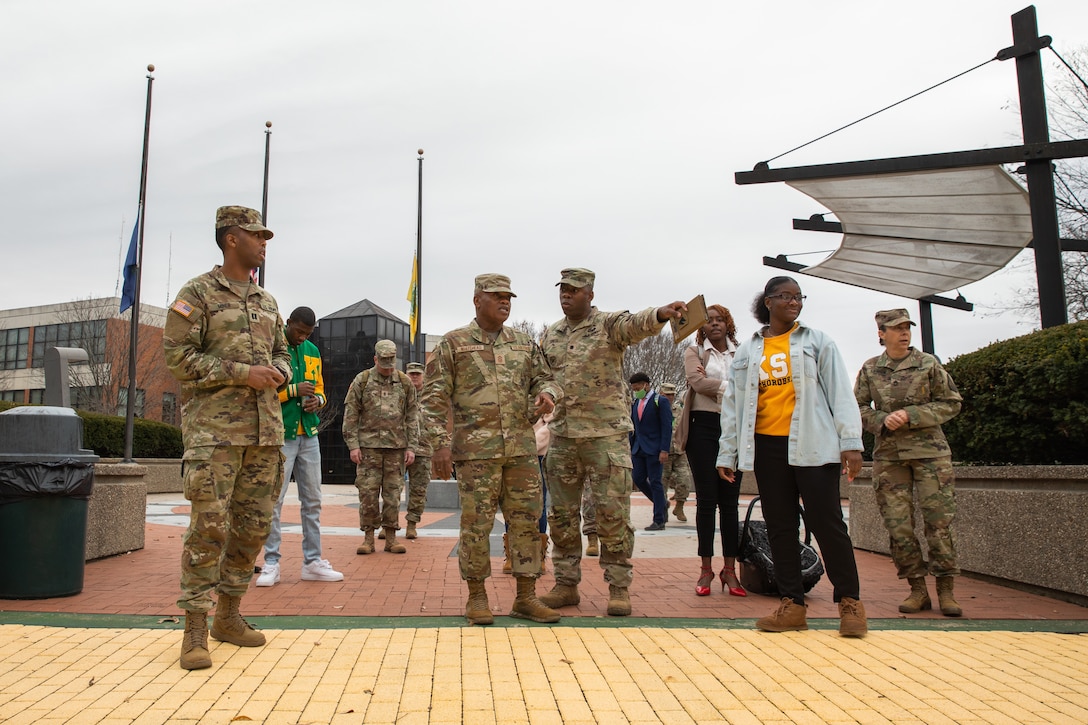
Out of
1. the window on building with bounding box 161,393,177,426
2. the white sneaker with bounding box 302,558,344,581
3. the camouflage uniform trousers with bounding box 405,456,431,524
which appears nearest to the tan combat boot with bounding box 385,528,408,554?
the camouflage uniform trousers with bounding box 405,456,431,524

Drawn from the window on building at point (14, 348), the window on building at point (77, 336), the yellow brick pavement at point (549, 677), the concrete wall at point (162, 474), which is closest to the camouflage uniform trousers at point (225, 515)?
the yellow brick pavement at point (549, 677)

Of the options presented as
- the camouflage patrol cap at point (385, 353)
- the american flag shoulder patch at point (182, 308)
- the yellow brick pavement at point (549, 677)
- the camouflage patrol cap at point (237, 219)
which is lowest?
the yellow brick pavement at point (549, 677)

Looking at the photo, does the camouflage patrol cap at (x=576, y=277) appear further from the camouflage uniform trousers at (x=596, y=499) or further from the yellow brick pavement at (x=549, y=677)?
the yellow brick pavement at (x=549, y=677)

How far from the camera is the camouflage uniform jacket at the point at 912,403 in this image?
5430 millimetres

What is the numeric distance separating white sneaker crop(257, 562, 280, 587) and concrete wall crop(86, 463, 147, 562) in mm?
2042

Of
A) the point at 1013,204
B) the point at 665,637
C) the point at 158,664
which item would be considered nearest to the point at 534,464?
the point at 665,637

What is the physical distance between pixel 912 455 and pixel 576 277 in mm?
2719

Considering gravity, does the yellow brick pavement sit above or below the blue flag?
below

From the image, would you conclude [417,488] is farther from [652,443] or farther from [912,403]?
[912,403]

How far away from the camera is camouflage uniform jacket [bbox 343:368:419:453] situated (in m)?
7.93

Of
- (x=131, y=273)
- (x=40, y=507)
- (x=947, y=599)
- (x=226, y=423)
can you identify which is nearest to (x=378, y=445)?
(x=40, y=507)

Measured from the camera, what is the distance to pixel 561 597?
5281mm

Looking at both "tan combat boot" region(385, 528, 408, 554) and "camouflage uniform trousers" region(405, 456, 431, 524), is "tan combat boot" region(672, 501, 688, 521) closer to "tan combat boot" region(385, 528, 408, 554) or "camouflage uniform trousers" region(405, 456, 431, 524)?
"camouflage uniform trousers" region(405, 456, 431, 524)

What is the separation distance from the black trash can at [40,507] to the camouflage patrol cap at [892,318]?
603 cm
